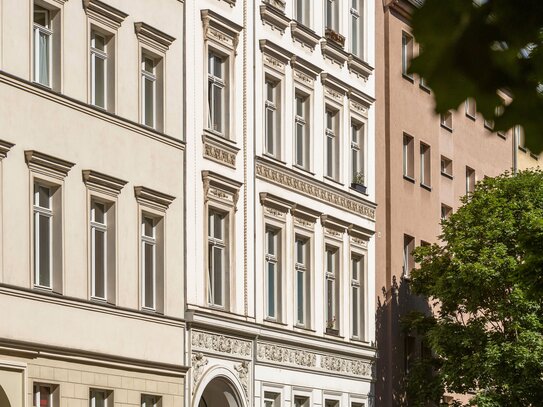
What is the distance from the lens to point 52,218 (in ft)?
92.7

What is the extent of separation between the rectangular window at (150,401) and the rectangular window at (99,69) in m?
5.71

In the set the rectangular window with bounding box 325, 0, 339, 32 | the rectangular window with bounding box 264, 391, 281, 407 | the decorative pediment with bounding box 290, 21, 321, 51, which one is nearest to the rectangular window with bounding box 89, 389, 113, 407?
the rectangular window with bounding box 264, 391, 281, 407

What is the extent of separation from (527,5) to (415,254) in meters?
40.6

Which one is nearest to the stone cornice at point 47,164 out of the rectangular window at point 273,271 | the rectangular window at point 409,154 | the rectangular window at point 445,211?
the rectangular window at point 273,271

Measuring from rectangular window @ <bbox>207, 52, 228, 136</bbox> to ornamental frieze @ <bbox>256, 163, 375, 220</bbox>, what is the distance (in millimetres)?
1740

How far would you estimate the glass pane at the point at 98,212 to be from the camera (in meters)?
29.8

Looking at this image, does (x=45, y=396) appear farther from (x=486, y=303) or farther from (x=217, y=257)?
(x=486, y=303)

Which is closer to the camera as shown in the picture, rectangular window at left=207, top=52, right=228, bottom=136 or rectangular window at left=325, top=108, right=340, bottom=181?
rectangular window at left=207, top=52, right=228, bottom=136

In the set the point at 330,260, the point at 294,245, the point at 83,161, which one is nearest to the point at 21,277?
the point at 83,161

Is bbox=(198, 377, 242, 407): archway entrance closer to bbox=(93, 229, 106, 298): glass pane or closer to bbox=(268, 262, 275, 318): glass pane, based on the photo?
bbox=(268, 262, 275, 318): glass pane

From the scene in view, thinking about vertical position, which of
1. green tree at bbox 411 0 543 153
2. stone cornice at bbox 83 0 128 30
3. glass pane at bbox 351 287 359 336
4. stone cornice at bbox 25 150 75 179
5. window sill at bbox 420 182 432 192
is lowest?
green tree at bbox 411 0 543 153

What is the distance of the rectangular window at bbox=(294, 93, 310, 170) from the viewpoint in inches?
1567

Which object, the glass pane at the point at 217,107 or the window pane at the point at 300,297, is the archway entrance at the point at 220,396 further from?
the glass pane at the point at 217,107

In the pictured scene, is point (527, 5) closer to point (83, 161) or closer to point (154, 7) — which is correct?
point (83, 161)
